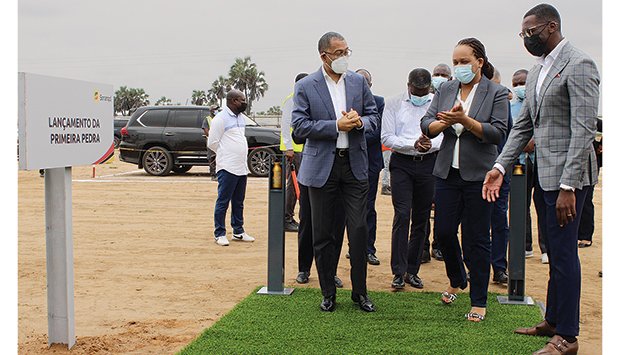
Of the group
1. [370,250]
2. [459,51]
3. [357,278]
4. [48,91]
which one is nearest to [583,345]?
[357,278]

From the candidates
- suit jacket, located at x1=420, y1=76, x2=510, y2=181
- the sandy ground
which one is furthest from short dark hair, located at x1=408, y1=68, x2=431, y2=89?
the sandy ground

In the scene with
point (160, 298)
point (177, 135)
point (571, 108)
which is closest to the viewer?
point (571, 108)

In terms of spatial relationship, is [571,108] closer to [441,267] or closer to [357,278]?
[357,278]

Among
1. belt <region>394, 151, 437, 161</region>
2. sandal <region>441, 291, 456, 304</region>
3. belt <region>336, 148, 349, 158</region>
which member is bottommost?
sandal <region>441, 291, 456, 304</region>

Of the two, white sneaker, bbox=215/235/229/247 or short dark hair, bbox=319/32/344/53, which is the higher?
short dark hair, bbox=319/32/344/53

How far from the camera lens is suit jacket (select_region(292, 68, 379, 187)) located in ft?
17.9

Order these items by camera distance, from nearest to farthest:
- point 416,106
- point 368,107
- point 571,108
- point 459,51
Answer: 1. point 571,108
2. point 459,51
3. point 368,107
4. point 416,106

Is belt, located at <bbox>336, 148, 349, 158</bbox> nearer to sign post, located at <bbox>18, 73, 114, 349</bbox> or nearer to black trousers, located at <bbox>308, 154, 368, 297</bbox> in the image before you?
black trousers, located at <bbox>308, 154, 368, 297</bbox>

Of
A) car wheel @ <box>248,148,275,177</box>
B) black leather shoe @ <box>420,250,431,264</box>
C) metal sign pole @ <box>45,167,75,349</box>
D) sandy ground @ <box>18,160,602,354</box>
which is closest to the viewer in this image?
metal sign pole @ <box>45,167,75,349</box>

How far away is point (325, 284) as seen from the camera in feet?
18.5

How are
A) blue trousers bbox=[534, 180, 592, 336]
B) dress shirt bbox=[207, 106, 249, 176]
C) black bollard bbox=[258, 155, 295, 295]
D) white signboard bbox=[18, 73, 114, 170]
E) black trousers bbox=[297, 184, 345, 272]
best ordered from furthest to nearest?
dress shirt bbox=[207, 106, 249, 176] < black trousers bbox=[297, 184, 345, 272] < black bollard bbox=[258, 155, 295, 295] < blue trousers bbox=[534, 180, 592, 336] < white signboard bbox=[18, 73, 114, 170]

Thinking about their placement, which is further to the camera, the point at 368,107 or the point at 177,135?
the point at 177,135

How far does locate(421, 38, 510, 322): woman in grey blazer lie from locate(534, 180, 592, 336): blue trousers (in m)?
0.93

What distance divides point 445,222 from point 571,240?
50.8 inches
